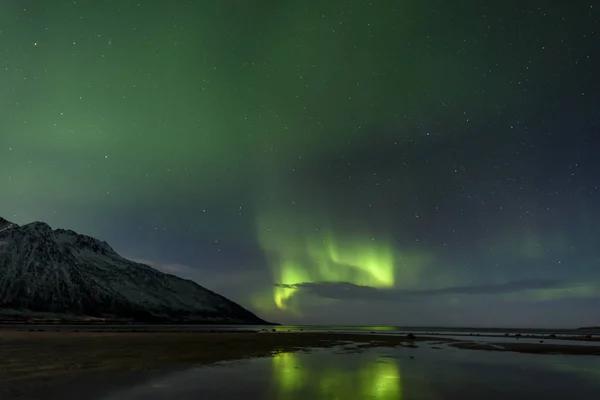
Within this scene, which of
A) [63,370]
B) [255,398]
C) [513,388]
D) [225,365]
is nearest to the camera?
[255,398]

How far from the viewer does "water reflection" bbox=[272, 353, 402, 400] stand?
21.5 m

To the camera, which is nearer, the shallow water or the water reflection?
the shallow water

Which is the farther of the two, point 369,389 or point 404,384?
point 404,384

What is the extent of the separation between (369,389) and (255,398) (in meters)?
6.25

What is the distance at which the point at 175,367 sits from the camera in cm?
3177

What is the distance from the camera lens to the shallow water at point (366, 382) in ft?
69.6

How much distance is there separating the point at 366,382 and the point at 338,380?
1.73 metres

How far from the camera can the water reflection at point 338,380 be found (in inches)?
847

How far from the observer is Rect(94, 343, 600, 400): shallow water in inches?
835

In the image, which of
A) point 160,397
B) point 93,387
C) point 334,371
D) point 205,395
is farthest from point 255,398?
point 334,371

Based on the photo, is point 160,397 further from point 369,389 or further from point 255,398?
point 369,389

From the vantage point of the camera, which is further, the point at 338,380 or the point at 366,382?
the point at 338,380

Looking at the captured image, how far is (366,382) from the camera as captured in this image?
2538 cm

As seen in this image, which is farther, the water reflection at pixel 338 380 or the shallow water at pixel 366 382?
the water reflection at pixel 338 380
